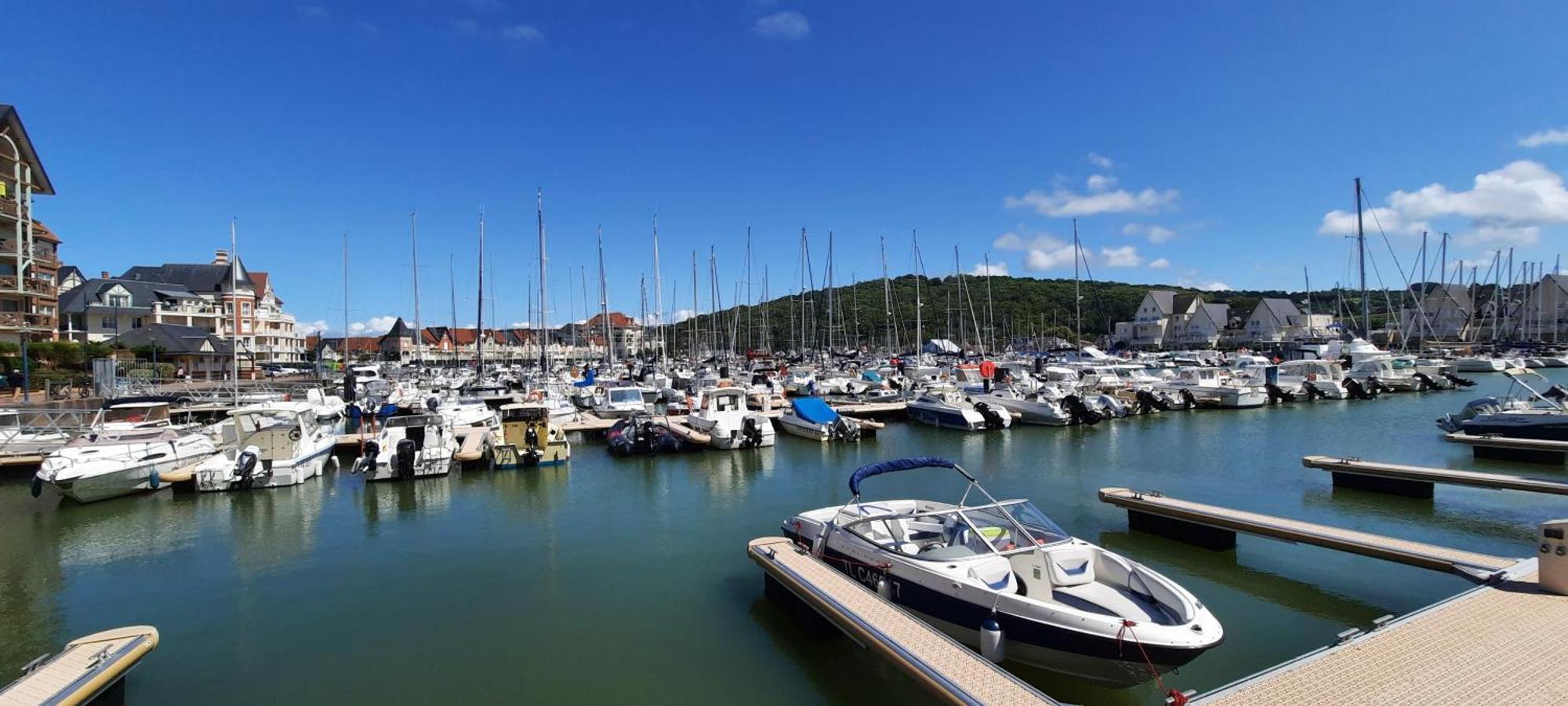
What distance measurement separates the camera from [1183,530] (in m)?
15.5

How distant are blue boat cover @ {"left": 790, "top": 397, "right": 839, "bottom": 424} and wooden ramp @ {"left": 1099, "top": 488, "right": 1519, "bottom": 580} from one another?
683 inches

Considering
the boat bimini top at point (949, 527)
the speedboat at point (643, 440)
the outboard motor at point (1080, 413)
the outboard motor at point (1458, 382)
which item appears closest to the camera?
the boat bimini top at point (949, 527)

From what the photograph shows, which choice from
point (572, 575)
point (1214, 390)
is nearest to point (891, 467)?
point (572, 575)

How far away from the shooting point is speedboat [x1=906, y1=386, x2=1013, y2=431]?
1410 inches

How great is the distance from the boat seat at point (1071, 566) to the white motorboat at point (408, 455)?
21.2 m

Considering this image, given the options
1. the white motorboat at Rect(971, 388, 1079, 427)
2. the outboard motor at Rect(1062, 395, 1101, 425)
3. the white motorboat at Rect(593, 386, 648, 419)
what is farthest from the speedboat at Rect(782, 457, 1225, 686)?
the outboard motor at Rect(1062, 395, 1101, 425)

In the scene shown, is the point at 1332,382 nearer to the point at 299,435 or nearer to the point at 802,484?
the point at 802,484

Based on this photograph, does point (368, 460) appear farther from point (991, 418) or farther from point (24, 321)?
point (24, 321)

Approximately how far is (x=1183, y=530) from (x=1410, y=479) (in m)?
8.88

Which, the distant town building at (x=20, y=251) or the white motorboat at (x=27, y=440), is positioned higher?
the distant town building at (x=20, y=251)

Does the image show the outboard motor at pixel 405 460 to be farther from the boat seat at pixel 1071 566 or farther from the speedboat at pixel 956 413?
the speedboat at pixel 956 413

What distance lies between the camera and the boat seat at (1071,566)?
9.88m

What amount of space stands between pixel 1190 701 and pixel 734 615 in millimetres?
7060

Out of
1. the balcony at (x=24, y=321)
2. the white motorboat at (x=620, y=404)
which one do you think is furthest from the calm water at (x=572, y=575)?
the balcony at (x=24, y=321)
